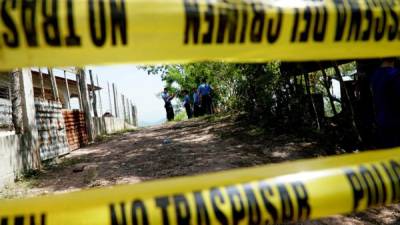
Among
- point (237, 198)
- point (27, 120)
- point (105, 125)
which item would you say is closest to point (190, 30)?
point (237, 198)

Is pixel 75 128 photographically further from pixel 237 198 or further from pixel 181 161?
pixel 237 198

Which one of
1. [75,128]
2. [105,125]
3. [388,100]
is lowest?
[105,125]

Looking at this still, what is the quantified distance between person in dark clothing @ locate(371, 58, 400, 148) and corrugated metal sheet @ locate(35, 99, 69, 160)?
24.0 ft

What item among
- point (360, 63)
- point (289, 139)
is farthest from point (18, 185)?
point (360, 63)

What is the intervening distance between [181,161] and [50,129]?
3.61 meters

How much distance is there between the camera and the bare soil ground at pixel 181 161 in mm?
6257

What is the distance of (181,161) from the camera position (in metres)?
7.47

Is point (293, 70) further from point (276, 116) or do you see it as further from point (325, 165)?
point (325, 165)

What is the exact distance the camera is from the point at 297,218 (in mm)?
1212

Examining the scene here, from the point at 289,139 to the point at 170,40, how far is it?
7.73m

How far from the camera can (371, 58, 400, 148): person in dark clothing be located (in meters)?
2.64

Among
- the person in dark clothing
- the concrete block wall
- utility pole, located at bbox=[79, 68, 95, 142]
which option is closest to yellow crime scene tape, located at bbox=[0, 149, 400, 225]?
the person in dark clothing

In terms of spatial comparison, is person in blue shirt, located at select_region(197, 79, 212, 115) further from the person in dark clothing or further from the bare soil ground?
the person in dark clothing

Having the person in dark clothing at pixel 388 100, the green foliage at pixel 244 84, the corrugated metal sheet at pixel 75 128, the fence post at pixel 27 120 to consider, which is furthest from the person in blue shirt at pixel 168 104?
the person in dark clothing at pixel 388 100
